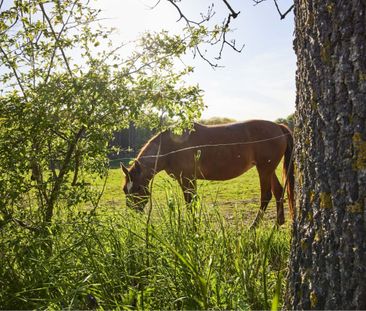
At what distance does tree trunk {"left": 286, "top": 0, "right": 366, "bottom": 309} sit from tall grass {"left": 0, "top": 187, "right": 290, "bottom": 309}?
15 centimetres

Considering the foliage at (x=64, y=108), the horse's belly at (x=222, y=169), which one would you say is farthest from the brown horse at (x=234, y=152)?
the foliage at (x=64, y=108)

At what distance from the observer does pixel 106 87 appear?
2723 mm

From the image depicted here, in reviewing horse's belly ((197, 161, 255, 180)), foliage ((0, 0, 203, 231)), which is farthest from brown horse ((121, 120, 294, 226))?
foliage ((0, 0, 203, 231))

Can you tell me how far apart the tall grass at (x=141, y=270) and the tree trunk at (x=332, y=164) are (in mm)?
150

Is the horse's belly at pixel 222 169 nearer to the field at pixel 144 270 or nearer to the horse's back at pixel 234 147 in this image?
the horse's back at pixel 234 147

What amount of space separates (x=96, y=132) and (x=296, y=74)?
1536 mm

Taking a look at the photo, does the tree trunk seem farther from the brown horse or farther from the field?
the brown horse

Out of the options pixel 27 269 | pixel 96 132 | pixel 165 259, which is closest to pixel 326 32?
pixel 165 259

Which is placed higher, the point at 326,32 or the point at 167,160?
the point at 326,32

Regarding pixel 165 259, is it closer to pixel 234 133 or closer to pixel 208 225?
pixel 208 225

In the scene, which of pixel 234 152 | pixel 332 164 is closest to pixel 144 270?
pixel 332 164

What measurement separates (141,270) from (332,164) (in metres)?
1.11

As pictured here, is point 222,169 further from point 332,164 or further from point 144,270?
point 332,164

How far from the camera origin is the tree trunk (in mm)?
1379
